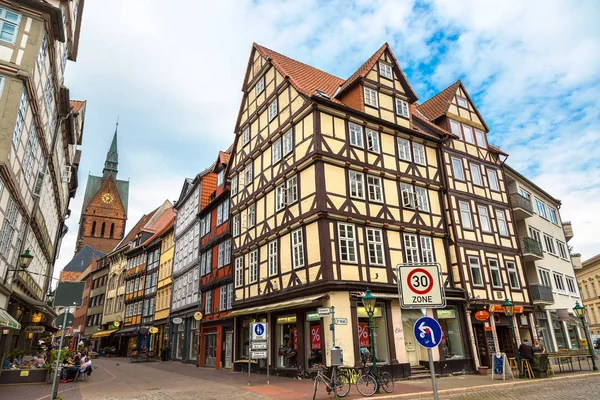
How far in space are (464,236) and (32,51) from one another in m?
21.2

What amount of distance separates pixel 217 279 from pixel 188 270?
7.12m

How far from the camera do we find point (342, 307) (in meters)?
16.5

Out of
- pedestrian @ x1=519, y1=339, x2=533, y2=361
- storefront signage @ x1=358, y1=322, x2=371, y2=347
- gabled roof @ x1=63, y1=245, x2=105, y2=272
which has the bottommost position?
pedestrian @ x1=519, y1=339, x2=533, y2=361

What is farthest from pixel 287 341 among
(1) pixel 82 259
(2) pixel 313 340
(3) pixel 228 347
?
(1) pixel 82 259

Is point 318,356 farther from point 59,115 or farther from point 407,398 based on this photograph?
point 59,115

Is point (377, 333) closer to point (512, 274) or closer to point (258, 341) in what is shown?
point (258, 341)

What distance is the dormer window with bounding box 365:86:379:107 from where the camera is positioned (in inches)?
832

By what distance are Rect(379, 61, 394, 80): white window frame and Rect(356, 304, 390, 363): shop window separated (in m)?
12.2

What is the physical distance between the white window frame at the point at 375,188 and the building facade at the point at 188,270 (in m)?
16.7

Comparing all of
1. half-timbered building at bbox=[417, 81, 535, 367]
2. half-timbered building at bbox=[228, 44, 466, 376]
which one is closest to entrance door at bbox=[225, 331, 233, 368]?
half-timbered building at bbox=[228, 44, 466, 376]

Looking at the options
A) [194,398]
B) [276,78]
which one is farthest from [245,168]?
[194,398]

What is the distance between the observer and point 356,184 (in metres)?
19.3

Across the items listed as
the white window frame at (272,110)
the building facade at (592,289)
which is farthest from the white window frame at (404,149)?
the building facade at (592,289)

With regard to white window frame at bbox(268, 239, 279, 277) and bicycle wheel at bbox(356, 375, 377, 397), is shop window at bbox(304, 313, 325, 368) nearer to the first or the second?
white window frame at bbox(268, 239, 279, 277)
